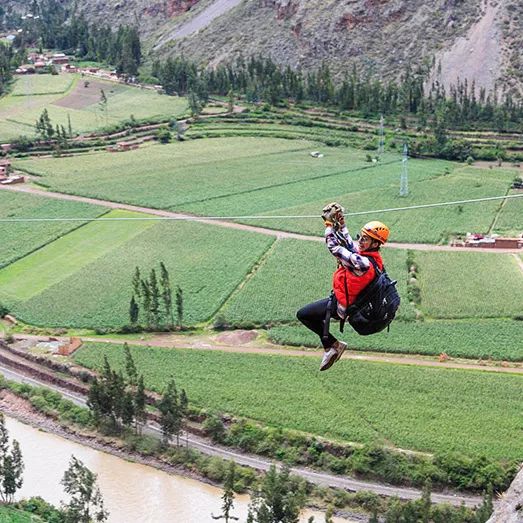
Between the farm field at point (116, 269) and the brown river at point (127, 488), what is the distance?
25.7ft

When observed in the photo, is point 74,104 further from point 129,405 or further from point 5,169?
point 129,405

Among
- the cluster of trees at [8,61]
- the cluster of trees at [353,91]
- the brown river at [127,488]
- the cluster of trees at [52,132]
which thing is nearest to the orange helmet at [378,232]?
the brown river at [127,488]

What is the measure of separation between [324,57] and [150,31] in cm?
3018

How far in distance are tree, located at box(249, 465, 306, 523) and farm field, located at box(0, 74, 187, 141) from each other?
49.5 m

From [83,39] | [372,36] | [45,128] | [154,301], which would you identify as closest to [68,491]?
[154,301]

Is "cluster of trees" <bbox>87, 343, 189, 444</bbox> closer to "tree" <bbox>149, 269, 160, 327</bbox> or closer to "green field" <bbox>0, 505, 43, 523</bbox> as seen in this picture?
"green field" <bbox>0, 505, 43, 523</bbox>

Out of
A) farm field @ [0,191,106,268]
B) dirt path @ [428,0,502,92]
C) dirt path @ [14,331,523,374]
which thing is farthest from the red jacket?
dirt path @ [428,0,502,92]

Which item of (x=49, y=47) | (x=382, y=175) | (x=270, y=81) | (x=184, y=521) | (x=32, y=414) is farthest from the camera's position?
(x=49, y=47)

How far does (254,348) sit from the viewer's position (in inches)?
1265

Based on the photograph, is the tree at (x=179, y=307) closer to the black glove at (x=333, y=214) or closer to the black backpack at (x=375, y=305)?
the black backpack at (x=375, y=305)

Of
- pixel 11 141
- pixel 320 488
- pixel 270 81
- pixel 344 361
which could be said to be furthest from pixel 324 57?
pixel 320 488

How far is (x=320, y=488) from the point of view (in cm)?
2455

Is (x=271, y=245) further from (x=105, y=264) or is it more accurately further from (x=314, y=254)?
(x=105, y=264)

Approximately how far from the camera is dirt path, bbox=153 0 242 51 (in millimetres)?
97625
